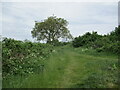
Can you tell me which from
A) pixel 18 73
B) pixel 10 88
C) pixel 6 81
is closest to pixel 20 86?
pixel 10 88

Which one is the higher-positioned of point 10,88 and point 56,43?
point 56,43

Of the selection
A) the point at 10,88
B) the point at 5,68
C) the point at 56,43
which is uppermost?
the point at 56,43

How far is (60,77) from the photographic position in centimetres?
713

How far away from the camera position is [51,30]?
3759cm

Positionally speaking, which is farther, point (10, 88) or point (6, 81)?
point (6, 81)

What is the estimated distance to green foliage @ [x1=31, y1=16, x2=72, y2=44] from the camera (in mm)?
37250

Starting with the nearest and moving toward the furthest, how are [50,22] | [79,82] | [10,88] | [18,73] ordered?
1. [10,88]
2. [79,82]
3. [18,73]
4. [50,22]

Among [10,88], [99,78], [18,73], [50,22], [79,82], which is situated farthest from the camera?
[50,22]

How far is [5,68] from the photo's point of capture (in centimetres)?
776

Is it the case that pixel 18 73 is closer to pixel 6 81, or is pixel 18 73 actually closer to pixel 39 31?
pixel 6 81

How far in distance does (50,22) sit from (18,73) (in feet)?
99.4

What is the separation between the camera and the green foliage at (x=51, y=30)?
122 feet

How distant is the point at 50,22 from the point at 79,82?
31.6m

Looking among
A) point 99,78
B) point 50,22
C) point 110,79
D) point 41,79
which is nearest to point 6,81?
point 41,79
